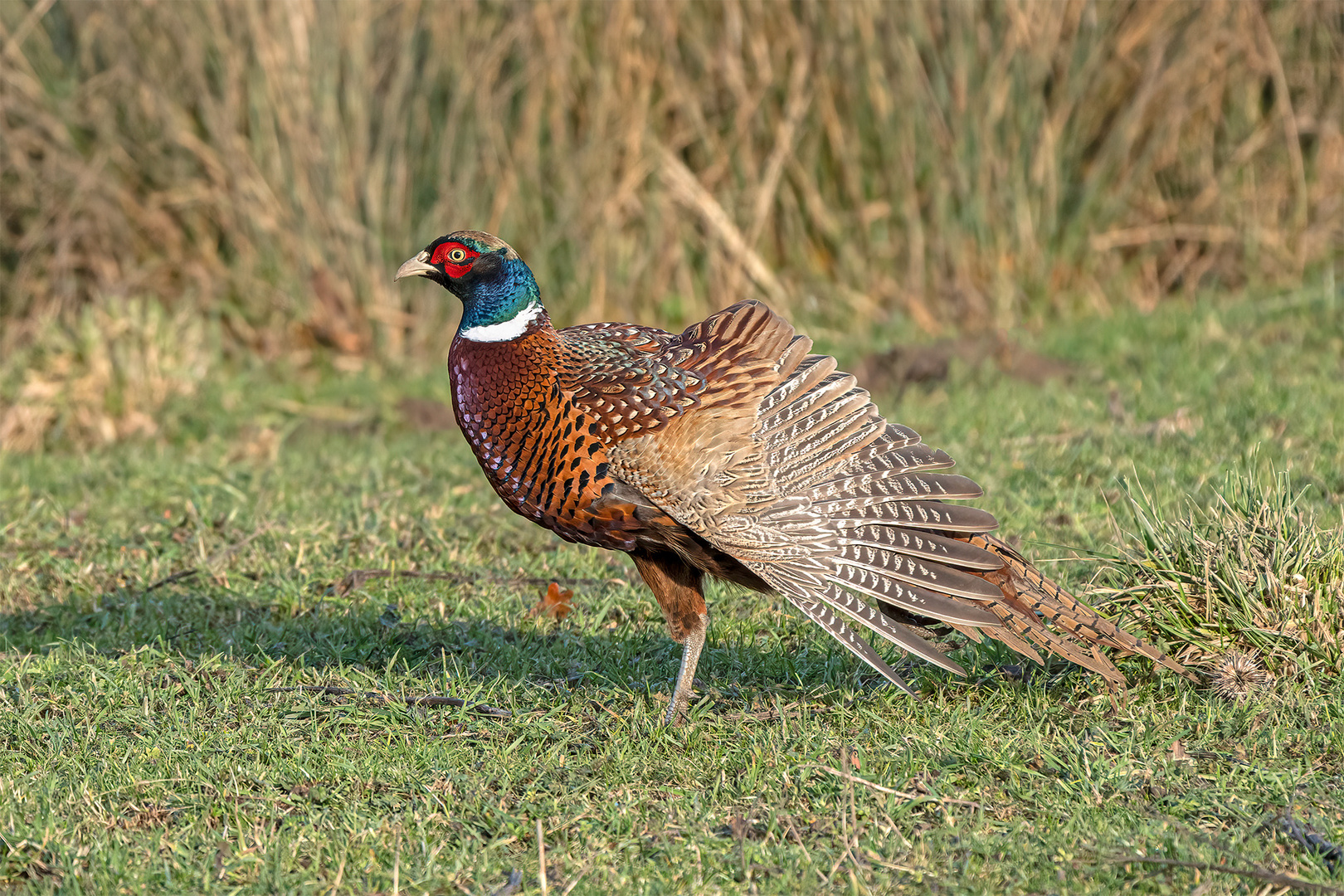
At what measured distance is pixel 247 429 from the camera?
6898mm

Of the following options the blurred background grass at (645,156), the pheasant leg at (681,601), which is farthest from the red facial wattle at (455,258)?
the blurred background grass at (645,156)

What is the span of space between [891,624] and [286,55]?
18.2 feet

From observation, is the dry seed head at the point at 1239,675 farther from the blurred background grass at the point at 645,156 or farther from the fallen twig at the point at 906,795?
the blurred background grass at the point at 645,156

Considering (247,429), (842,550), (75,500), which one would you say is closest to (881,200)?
(247,429)

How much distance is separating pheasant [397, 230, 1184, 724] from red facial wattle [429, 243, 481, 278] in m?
0.08

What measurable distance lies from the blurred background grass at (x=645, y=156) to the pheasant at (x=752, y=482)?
14.6ft

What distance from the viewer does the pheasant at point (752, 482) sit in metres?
3.47

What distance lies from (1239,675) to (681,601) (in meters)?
1.35

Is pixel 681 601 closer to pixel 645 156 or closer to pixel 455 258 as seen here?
pixel 455 258

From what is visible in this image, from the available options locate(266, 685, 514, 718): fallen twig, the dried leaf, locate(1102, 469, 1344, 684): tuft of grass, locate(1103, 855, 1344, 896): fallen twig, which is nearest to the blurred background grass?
the dried leaf

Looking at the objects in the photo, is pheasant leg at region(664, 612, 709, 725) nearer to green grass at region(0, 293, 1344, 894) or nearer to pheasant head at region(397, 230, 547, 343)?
green grass at region(0, 293, 1344, 894)

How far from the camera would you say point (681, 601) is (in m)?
3.77

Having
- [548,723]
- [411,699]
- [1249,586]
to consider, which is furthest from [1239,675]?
[411,699]

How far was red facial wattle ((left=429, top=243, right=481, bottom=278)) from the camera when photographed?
378cm
